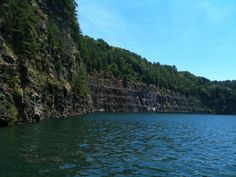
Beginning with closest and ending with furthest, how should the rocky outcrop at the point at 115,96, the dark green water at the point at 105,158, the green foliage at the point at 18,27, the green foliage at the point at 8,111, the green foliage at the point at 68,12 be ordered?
the dark green water at the point at 105,158, the green foliage at the point at 8,111, the green foliage at the point at 18,27, the green foliage at the point at 68,12, the rocky outcrop at the point at 115,96

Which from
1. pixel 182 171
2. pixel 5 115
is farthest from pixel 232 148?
pixel 5 115

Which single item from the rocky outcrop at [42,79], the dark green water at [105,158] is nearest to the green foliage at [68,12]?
the rocky outcrop at [42,79]

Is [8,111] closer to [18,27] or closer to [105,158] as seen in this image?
[18,27]

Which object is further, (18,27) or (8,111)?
(18,27)

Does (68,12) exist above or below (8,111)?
above

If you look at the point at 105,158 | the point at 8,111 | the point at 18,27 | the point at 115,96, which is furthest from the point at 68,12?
the point at 105,158

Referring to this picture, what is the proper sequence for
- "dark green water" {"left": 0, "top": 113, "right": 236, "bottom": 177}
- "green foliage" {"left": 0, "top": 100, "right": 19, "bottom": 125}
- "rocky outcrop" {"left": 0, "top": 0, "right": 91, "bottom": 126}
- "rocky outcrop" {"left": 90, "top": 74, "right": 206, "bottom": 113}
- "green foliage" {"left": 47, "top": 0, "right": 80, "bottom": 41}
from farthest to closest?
1. "rocky outcrop" {"left": 90, "top": 74, "right": 206, "bottom": 113}
2. "green foliage" {"left": 47, "top": 0, "right": 80, "bottom": 41}
3. "rocky outcrop" {"left": 0, "top": 0, "right": 91, "bottom": 126}
4. "green foliage" {"left": 0, "top": 100, "right": 19, "bottom": 125}
5. "dark green water" {"left": 0, "top": 113, "right": 236, "bottom": 177}

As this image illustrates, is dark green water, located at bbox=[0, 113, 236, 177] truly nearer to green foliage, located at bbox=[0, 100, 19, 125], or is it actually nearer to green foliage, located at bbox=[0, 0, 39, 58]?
green foliage, located at bbox=[0, 100, 19, 125]

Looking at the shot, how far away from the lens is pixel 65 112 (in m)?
91.3

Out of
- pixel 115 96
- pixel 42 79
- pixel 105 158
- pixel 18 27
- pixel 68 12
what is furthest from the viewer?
pixel 115 96

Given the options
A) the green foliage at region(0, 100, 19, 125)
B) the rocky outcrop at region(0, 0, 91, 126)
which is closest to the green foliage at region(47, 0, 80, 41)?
the rocky outcrop at region(0, 0, 91, 126)

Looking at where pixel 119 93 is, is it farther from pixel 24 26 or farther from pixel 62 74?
pixel 24 26

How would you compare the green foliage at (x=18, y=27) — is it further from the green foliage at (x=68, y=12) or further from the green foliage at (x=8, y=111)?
the green foliage at (x=68, y=12)

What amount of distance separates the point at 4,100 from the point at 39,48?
1163 inches
